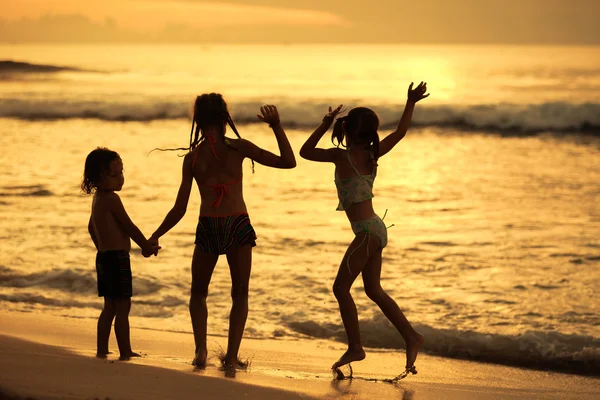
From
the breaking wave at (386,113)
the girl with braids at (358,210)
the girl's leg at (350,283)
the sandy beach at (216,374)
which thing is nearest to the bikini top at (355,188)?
the girl with braids at (358,210)

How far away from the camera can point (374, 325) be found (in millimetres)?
7438

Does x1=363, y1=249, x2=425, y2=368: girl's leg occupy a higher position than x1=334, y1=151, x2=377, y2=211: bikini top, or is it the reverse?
x1=334, y1=151, x2=377, y2=211: bikini top

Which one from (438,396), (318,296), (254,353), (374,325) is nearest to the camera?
(438,396)

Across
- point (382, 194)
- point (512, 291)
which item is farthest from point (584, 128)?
point (512, 291)

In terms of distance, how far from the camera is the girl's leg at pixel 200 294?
5.36 m

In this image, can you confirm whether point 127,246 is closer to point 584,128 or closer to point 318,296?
point 318,296

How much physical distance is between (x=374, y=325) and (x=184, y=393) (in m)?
3.27

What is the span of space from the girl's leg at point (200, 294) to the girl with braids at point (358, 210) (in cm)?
76

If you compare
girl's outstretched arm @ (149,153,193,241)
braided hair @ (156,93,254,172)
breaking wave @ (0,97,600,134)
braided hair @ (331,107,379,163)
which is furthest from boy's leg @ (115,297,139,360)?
breaking wave @ (0,97,600,134)

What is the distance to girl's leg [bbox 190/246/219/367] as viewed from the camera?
5.36 metres

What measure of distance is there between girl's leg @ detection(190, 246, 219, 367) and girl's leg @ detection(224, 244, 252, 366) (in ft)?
0.41

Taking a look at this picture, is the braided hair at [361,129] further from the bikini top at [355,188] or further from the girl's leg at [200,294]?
the girl's leg at [200,294]

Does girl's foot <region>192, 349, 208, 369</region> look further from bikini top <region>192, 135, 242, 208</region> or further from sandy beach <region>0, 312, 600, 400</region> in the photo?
bikini top <region>192, 135, 242, 208</region>

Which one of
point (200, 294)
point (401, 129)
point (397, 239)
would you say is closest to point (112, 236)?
point (200, 294)
